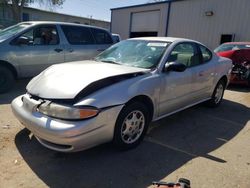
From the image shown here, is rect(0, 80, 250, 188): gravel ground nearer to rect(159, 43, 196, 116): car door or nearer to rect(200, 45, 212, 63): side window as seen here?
rect(159, 43, 196, 116): car door

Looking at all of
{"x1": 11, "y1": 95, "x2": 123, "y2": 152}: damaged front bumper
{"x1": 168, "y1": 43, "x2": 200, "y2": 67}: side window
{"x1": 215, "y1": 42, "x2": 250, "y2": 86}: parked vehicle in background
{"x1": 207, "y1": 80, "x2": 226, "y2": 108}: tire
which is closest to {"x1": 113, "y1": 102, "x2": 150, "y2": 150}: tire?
{"x1": 11, "y1": 95, "x2": 123, "y2": 152}: damaged front bumper

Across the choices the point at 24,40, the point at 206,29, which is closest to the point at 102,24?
the point at 206,29

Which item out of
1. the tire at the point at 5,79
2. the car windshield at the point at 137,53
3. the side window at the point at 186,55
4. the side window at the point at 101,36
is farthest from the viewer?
the side window at the point at 101,36

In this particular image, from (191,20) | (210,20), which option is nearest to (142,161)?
(210,20)

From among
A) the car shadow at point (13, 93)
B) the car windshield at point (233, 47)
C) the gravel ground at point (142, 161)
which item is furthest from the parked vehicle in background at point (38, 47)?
the car windshield at point (233, 47)

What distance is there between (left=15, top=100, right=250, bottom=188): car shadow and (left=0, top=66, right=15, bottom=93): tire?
2.65 m

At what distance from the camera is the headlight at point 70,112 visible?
2830mm

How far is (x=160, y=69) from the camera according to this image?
3.88 m

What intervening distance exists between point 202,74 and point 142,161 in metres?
2.42

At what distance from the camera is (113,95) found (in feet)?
10.2

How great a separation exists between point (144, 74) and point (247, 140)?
208 cm

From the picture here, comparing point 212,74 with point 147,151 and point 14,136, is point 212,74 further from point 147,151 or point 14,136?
point 14,136

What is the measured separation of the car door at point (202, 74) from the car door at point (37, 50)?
144 inches

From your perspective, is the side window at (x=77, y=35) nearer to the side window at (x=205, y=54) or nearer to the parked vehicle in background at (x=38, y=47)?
the parked vehicle in background at (x=38, y=47)
